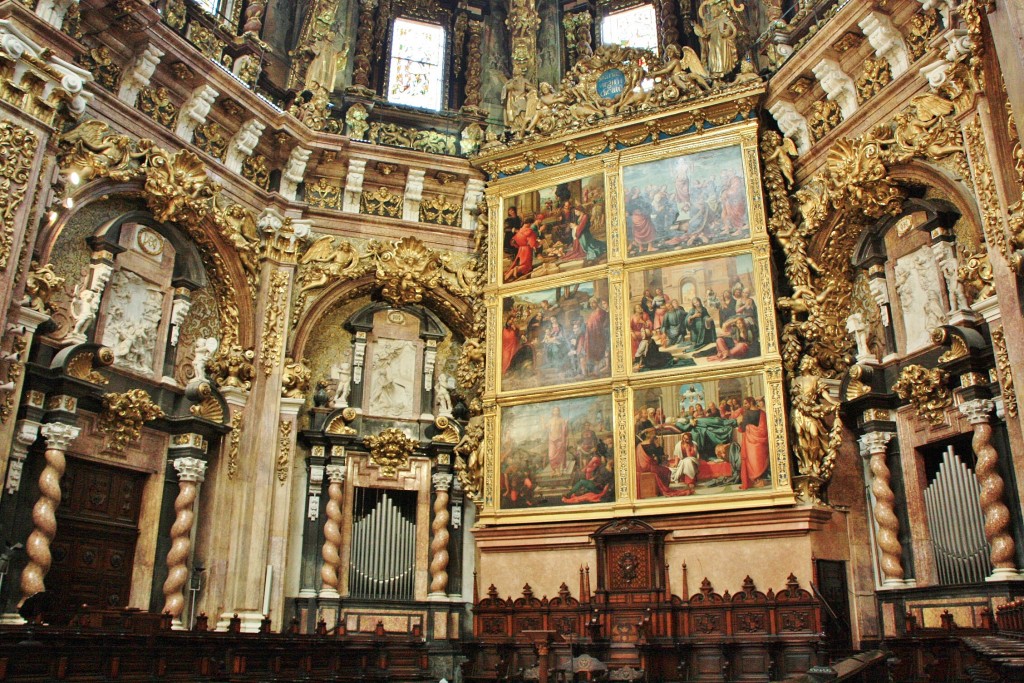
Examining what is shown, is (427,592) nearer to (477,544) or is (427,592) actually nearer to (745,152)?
(477,544)

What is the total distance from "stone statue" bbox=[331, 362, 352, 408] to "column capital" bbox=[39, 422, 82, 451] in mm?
4775

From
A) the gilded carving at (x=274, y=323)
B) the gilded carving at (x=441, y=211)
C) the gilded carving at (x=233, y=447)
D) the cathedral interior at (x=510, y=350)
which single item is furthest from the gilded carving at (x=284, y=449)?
the gilded carving at (x=441, y=211)

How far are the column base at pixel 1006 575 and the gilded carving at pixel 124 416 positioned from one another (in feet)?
37.8

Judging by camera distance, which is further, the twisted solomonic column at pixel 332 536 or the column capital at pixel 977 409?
the twisted solomonic column at pixel 332 536

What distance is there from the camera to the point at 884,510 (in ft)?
41.7

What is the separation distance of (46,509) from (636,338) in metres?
8.91

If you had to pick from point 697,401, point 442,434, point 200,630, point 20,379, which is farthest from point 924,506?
point 20,379

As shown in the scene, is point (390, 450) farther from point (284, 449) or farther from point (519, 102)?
point (519, 102)

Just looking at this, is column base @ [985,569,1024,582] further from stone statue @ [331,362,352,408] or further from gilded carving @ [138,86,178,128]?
gilded carving @ [138,86,178,128]

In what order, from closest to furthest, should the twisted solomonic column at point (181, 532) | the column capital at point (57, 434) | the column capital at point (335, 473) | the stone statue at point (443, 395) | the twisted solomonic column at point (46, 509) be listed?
the twisted solomonic column at point (46, 509) < the column capital at point (57, 434) < the twisted solomonic column at point (181, 532) < the column capital at point (335, 473) < the stone statue at point (443, 395)

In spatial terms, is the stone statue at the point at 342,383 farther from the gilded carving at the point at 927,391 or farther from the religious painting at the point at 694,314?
the gilded carving at the point at 927,391

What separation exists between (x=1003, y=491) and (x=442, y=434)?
29.3 feet

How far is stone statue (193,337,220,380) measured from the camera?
571 inches

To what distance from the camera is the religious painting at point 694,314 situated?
14133 millimetres
